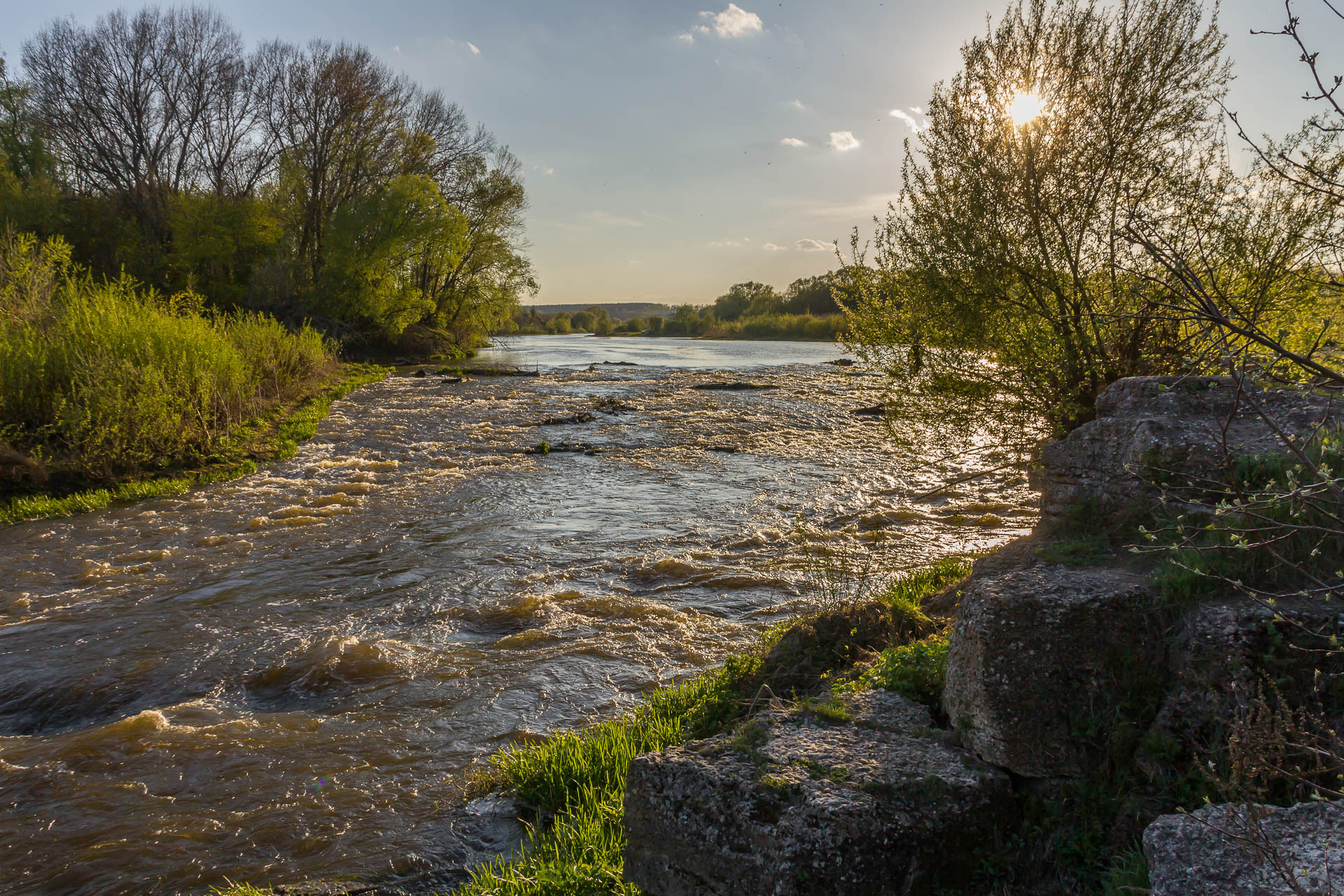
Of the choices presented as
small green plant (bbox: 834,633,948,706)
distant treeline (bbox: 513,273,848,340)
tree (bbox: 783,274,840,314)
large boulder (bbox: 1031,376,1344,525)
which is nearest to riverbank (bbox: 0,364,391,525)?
small green plant (bbox: 834,633,948,706)

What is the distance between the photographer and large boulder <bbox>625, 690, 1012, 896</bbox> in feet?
8.30

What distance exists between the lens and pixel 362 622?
6.67 meters

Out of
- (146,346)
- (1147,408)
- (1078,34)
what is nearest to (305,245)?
(146,346)

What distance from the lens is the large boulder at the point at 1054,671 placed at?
279cm

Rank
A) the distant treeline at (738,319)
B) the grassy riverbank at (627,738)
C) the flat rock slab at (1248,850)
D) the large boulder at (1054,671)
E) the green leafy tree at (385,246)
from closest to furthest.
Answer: the flat rock slab at (1248,850), the large boulder at (1054,671), the grassy riverbank at (627,738), the green leafy tree at (385,246), the distant treeline at (738,319)

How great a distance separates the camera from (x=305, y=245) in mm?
41125

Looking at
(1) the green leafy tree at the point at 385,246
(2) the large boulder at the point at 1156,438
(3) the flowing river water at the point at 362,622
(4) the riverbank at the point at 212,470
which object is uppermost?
(1) the green leafy tree at the point at 385,246

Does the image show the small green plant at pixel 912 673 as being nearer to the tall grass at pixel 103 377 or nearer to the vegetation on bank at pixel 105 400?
the vegetation on bank at pixel 105 400

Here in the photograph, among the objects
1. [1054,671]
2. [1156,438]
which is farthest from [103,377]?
[1156,438]

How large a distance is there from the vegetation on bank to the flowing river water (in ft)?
2.80

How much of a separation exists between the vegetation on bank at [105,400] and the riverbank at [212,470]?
0.02 m

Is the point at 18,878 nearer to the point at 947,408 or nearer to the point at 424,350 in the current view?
the point at 947,408

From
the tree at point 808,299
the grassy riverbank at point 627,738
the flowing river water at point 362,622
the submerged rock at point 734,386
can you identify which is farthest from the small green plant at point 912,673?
the tree at point 808,299

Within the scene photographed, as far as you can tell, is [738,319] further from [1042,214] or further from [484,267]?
[1042,214]
